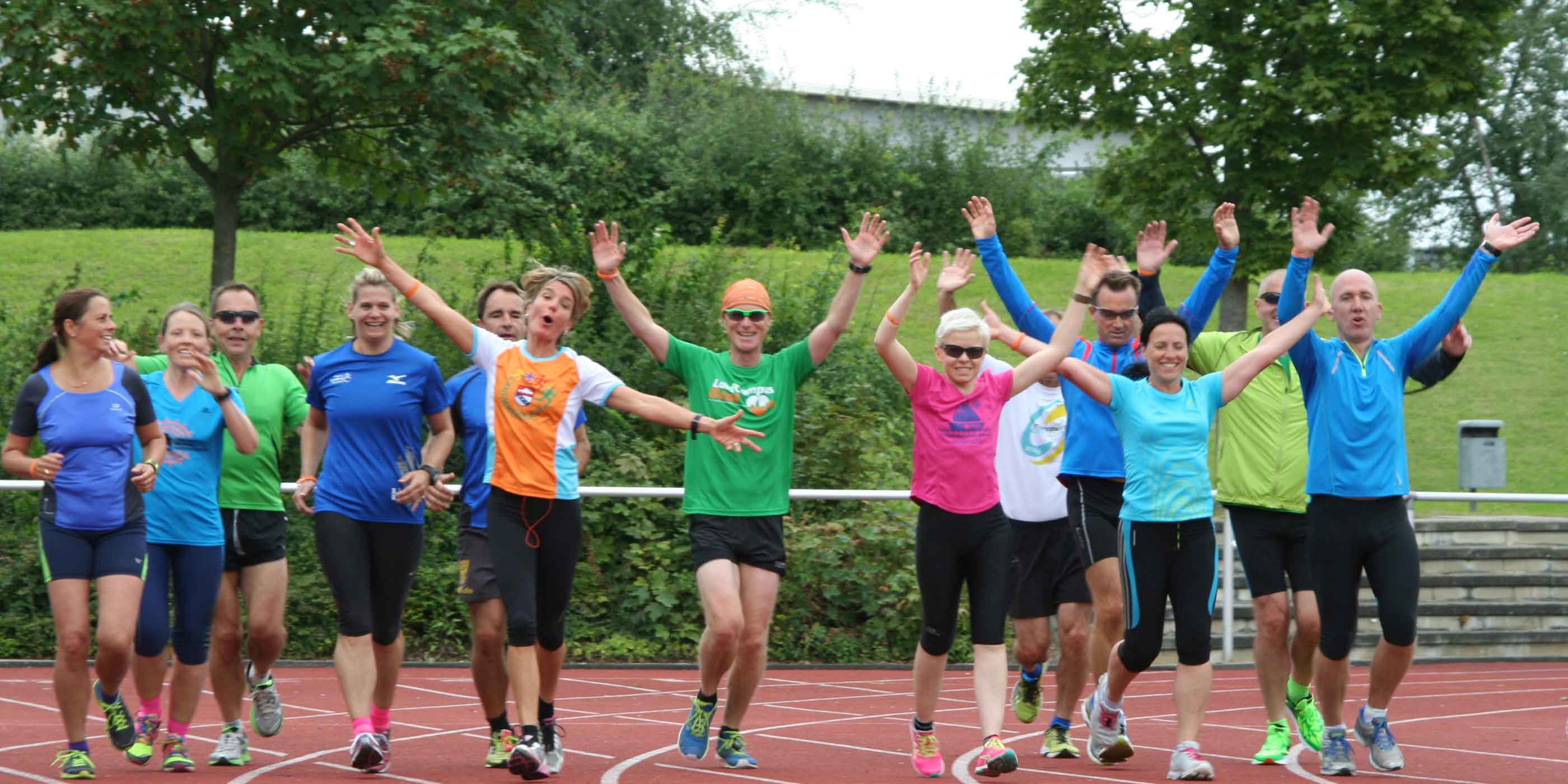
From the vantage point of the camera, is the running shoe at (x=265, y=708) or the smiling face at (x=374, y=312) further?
the running shoe at (x=265, y=708)

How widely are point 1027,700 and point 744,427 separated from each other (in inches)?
91.3

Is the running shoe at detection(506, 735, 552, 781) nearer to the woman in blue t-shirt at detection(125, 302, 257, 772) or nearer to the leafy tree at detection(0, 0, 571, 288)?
the woman in blue t-shirt at detection(125, 302, 257, 772)

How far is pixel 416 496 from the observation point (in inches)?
273

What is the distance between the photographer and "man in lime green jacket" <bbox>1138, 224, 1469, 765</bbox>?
745 centimetres

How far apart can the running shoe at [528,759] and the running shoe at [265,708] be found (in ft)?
5.60

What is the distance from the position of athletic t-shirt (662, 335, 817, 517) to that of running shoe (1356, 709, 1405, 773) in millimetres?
2878

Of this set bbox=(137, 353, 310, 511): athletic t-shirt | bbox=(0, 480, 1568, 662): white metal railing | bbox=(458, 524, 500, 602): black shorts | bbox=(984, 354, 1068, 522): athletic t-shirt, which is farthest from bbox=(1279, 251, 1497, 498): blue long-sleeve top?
bbox=(137, 353, 310, 511): athletic t-shirt

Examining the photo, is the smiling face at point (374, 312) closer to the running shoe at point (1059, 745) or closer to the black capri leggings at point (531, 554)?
the black capri leggings at point (531, 554)

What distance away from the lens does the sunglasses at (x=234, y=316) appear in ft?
24.3

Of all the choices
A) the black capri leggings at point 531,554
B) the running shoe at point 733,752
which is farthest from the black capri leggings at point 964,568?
the black capri leggings at point 531,554

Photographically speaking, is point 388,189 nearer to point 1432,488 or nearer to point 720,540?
point 720,540

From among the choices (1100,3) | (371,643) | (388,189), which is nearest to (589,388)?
(371,643)

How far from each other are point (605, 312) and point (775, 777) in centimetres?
813

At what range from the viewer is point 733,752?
7.34 m
